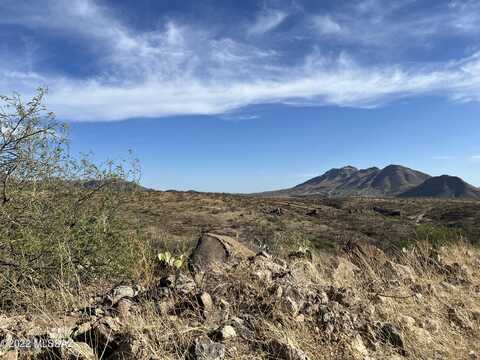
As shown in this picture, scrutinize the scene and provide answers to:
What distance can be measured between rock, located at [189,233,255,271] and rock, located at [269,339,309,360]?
313cm

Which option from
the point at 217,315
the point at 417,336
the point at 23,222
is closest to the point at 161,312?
the point at 217,315

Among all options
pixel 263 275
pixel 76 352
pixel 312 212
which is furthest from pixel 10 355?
pixel 312 212

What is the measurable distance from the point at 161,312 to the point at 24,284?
3527 millimetres

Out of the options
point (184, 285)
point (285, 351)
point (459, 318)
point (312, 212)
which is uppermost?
point (184, 285)

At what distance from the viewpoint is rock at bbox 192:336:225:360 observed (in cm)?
341

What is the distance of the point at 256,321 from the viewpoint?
4.07m

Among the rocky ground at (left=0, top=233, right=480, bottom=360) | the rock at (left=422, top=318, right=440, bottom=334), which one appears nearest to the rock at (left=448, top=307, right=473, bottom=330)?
the rocky ground at (left=0, top=233, right=480, bottom=360)

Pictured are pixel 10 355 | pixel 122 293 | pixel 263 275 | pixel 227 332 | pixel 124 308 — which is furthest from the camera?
pixel 263 275

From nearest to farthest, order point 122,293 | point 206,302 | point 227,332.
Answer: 1. point 227,332
2. point 206,302
3. point 122,293

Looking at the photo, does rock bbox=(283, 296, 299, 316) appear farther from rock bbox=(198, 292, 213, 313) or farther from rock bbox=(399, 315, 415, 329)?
rock bbox=(399, 315, 415, 329)

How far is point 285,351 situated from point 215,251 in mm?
3833

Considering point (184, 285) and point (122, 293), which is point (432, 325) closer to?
point (184, 285)

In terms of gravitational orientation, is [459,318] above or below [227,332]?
below

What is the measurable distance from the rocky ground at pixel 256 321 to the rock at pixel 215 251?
42.0 inches
